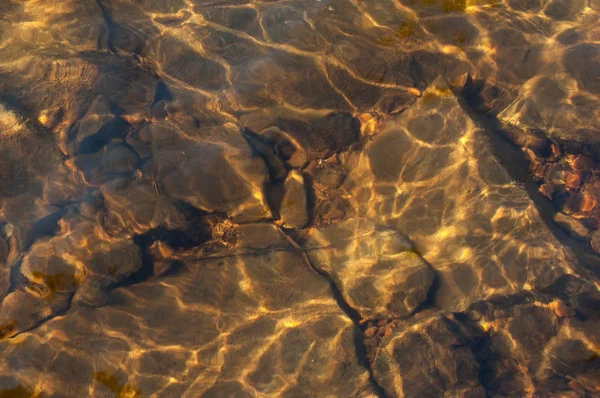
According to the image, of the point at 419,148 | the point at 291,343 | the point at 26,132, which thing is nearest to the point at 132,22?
the point at 26,132

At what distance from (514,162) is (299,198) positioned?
259 centimetres

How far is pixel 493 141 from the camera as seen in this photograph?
5.00 meters

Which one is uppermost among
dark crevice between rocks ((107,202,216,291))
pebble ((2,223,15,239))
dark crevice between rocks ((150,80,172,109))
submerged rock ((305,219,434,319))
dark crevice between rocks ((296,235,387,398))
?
dark crevice between rocks ((150,80,172,109))

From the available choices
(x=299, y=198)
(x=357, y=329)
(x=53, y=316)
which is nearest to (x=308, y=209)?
(x=299, y=198)

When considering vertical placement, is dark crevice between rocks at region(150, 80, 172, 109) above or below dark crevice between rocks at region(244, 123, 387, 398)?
above

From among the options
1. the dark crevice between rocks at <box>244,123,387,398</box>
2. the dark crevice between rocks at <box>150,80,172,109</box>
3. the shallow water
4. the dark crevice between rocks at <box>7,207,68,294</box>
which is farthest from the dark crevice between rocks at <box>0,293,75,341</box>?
the dark crevice between rocks at <box>150,80,172,109</box>

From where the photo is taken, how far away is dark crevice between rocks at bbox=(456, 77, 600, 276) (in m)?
4.76

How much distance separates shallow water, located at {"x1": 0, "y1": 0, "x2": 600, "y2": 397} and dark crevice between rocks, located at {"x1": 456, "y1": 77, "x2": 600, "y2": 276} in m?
0.04

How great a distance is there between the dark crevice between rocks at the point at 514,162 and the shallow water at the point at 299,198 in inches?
1.5

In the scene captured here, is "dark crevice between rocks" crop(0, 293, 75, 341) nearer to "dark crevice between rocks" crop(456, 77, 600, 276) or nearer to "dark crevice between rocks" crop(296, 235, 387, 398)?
"dark crevice between rocks" crop(296, 235, 387, 398)

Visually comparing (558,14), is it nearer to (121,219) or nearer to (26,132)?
(121,219)

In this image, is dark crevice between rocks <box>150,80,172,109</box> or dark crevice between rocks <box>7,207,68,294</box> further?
dark crevice between rocks <box>150,80,172,109</box>

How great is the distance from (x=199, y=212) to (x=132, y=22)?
9.82ft

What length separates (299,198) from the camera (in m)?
4.97
